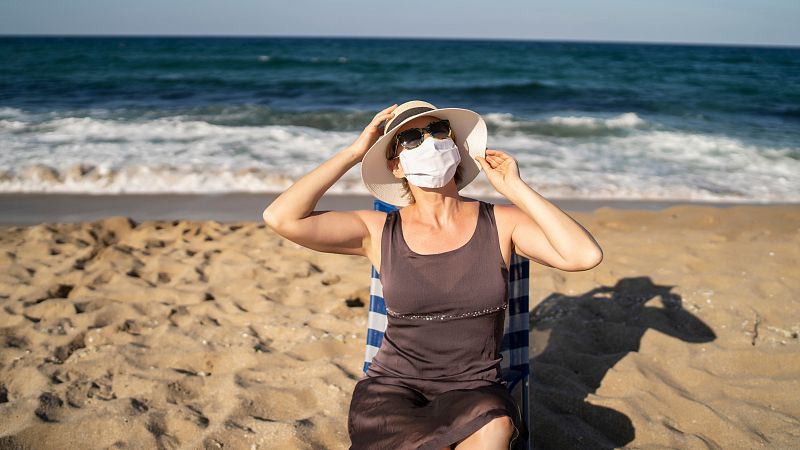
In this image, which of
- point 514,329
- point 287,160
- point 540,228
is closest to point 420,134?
point 540,228

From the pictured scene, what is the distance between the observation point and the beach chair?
3.10 m

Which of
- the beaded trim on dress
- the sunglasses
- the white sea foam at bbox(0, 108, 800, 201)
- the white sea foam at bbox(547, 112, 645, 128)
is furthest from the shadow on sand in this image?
the white sea foam at bbox(547, 112, 645, 128)

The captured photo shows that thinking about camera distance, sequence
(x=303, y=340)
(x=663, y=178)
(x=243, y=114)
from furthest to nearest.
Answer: (x=243, y=114), (x=663, y=178), (x=303, y=340)

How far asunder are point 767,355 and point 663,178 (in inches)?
219

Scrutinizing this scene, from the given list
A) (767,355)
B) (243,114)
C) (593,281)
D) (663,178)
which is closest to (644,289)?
(593,281)

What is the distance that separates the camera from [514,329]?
3.21 m

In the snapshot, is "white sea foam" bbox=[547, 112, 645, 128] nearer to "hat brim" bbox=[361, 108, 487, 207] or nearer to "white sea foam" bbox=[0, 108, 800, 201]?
"white sea foam" bbox=[0, 108, 800, 201]

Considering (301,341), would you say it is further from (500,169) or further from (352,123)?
(352,123)

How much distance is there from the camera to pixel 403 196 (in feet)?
9.89

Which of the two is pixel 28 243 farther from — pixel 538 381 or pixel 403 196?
pixel 538 381

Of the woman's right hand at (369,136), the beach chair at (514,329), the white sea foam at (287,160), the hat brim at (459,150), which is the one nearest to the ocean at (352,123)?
the white sea foam at (287,160)

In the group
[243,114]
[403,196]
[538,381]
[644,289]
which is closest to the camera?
[403,196]

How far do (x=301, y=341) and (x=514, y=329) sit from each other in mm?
1455

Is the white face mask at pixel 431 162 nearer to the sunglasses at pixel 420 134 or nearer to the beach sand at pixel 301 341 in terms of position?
the sunglasses at pixel 420 134
